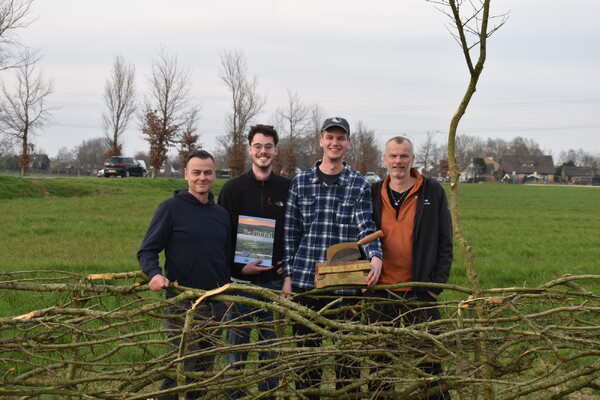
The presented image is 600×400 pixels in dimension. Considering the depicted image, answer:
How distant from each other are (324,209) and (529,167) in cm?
12041

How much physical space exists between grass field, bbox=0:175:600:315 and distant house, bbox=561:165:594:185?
103 meters

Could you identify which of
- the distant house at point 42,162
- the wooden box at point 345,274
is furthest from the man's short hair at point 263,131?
the distant house at point 42,162

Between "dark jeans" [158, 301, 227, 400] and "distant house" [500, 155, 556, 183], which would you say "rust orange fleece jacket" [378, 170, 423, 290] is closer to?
"dark jeans" [158, 301, 227, 400]

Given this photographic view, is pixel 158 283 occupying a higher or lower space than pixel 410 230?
lower

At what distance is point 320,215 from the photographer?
387cm

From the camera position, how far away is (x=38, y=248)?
35.0 ft

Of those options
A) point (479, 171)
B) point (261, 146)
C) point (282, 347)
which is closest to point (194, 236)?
point (261, 146)

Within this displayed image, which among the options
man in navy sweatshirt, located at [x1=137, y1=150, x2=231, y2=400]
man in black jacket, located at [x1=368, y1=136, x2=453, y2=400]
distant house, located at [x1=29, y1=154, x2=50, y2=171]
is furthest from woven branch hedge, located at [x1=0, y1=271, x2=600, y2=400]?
distant house, located at [x1=29, y1=154, x2=50, y2=171]

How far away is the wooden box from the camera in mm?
3260

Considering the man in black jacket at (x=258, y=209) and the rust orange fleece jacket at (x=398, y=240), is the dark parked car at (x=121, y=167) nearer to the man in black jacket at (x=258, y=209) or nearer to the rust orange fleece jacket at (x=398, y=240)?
the man in black jacket at (x=258, y=209)

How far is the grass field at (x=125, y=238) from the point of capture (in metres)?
9.20

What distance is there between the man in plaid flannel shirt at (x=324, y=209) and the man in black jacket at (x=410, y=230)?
6.3 inches

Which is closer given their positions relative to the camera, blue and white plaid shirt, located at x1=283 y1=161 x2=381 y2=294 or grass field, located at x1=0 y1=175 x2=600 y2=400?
blue and white plaid shirt, located at x1=283 y1=161 x2=381 y2=294

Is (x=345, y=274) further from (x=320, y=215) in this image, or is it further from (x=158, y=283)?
(x=158, y=283)
